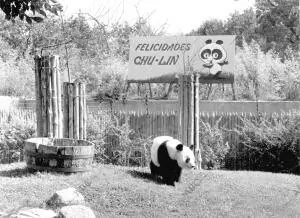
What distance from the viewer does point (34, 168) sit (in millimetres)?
9492

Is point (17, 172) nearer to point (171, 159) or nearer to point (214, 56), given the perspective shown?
point (171, 159)

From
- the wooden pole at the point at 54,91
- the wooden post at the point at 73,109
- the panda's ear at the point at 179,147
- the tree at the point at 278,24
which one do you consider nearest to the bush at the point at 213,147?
the wooden post at the point at 73,109

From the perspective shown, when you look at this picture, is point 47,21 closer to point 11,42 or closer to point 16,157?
point 11,42

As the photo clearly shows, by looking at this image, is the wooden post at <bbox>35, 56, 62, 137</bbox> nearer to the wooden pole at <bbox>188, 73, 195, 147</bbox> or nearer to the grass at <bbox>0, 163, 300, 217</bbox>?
the grass at <bbox>0, 163, 300, 217</bbox>

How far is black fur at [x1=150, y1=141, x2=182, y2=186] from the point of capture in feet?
30.6

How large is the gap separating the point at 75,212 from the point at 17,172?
110 inches

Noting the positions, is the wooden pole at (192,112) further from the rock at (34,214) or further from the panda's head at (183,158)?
the rock at (34,214)

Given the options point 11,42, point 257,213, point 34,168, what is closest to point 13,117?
point 34,168

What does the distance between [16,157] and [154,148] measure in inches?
182

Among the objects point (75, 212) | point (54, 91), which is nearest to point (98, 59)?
point (54, 91)

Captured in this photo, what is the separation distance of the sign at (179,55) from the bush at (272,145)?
3.23m

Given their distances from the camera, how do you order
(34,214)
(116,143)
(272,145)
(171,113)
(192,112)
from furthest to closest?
(171,113) < (116,143) < (272,145) < (192,112) < (34,214)

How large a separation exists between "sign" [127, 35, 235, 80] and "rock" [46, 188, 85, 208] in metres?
8.44

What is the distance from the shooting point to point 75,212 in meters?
7.19
